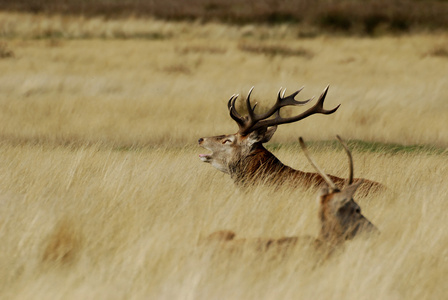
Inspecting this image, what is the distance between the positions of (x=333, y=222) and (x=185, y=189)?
2805 mm

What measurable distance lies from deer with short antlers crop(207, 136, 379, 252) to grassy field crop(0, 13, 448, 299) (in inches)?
3.6

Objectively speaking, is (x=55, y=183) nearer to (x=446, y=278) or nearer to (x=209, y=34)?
(x=446, y=278)

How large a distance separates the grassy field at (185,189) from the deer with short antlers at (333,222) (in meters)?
0.09

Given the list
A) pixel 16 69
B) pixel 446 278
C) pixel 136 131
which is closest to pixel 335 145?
pixel 136 131

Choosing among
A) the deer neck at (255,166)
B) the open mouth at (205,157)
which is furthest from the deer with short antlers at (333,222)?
the open mouth at (205,157)

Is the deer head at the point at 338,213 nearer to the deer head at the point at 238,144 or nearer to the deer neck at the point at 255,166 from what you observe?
the deer neck at the point at 255,166

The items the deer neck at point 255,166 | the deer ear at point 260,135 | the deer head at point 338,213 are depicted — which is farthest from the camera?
the deer ear at point 260,135

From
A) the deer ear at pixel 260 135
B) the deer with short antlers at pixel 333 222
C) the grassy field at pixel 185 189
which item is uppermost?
the deer with short antlers at pixel 333 222

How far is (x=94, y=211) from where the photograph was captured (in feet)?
20.5

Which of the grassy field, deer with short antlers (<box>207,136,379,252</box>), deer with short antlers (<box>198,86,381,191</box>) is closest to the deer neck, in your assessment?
deer with short antlers (<box>198,86,381,191</box>)

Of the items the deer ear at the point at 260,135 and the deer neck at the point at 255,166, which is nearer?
the deer neck at the point at 255,166

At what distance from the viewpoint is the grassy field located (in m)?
4.66

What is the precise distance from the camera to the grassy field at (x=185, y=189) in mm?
4660

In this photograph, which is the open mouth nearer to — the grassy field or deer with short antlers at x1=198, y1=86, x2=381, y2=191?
deer with short antlers at x1=198, y1=86, x2=381, y2=191
